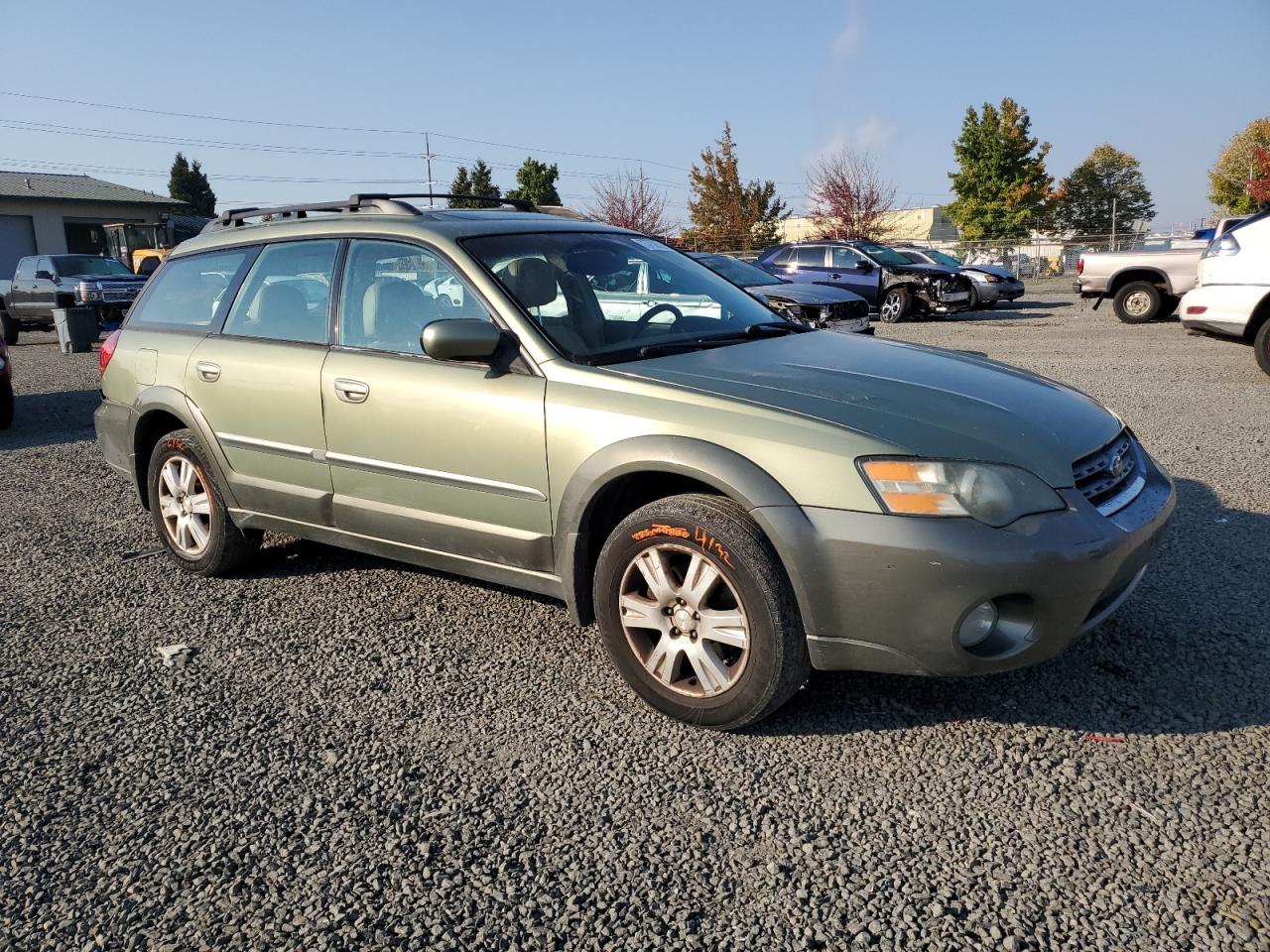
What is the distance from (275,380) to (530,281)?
4.11 feet

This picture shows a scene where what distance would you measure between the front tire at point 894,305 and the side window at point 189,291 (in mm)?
16528

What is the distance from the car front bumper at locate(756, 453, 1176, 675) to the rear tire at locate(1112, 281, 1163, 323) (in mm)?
16571

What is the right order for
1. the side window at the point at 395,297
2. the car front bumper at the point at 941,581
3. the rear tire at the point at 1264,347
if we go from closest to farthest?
the car front bumper at the point at 941,581
the side window at the point at 395,297
the rear tire at the point at 1264,347

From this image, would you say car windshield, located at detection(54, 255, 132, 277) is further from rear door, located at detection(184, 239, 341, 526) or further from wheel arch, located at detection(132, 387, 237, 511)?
rear door, located at detection(184, 239, 341, 526)

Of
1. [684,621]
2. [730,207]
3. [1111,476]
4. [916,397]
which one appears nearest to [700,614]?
[684,621]

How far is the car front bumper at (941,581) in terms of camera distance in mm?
2791

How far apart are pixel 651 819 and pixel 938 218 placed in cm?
8620

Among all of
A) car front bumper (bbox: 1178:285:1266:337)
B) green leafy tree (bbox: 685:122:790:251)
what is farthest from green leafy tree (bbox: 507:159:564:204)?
car front bumper (bbox: 1178:285:1266:337)

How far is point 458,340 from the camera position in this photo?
351 cm

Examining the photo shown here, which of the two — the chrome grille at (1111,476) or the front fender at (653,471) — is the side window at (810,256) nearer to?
the chrome grille at (1111,476)

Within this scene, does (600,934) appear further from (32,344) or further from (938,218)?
(938,218)

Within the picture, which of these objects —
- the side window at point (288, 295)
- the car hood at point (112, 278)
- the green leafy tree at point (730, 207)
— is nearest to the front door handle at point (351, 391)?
the side window at point (288, 295)

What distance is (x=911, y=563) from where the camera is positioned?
280 cm

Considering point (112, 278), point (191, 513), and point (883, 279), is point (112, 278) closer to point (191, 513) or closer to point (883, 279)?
point (883, 279)
